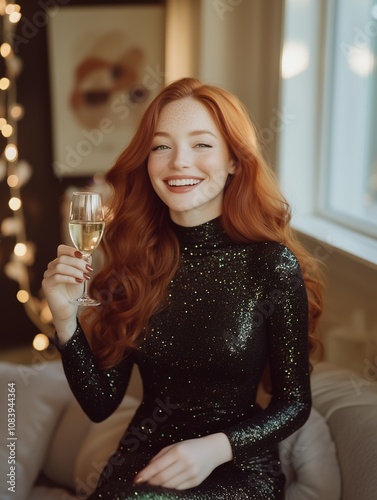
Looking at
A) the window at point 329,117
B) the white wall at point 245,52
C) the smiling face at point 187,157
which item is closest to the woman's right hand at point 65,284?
the smiling face at point 187,157

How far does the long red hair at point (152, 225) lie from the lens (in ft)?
5.55

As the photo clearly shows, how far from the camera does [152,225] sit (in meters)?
1.82

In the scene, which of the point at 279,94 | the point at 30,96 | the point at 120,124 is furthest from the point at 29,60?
the point at 279,94

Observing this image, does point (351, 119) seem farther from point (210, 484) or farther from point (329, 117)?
point (210, 484)

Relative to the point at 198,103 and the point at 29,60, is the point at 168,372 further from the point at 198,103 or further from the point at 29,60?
the point at 29,60

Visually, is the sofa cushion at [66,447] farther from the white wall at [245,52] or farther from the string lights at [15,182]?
the string lights at [15,182]

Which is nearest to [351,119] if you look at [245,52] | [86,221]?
[245,52]

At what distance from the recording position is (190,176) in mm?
1635

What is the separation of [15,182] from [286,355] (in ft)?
9.03

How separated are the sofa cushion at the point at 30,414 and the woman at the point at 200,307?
15.3 inches

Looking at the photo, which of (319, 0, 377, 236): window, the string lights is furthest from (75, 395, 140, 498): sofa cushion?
the string lights

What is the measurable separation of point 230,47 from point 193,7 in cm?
43

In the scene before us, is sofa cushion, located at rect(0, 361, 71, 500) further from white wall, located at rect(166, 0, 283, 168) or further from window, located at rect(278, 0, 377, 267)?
white wall, located at rect(166, 0, 283, 168)

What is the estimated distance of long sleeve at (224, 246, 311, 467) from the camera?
1578 mm
